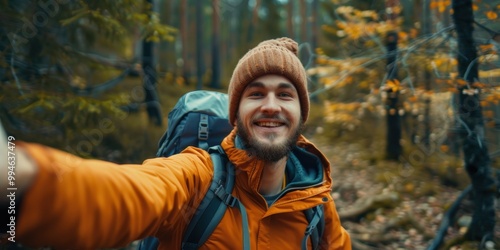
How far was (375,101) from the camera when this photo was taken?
7.68m

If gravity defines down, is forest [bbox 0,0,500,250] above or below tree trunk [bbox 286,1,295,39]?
below

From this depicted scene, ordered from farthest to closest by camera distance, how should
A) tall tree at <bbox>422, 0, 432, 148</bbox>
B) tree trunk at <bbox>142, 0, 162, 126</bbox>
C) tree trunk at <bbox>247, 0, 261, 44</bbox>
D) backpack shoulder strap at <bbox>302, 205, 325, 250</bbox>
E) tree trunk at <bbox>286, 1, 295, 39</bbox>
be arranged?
tree trunk at <bbox>247, 0, 261, 44</bbox> < tree trunk at <bbox>286, 1, 295, 39</bbox> < tree trunk at <bbox>142, 0, 162, 126</bbox> < tall tree at <bbox>422, 0, 432, 148</bbox> < backpack shoulder strap at <bbox>302, 205, 325, 250</bbox>

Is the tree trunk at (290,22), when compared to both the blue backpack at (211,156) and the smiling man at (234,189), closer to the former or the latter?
the blue backpack at (211,156)

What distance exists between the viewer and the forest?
13.2ft

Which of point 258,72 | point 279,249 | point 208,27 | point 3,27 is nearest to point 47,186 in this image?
point 279,249

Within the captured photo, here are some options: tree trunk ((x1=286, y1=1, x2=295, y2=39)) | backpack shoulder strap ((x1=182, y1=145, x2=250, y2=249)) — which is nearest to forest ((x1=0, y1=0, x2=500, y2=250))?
backpack shoulder strap ((x1=182, y1=145, x2=250, y2=249))

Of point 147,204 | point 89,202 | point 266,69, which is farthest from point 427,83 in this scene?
point 89,202

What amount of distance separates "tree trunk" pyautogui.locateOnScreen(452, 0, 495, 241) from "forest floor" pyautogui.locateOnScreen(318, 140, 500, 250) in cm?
29

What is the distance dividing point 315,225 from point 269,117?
A: 731 millimetres

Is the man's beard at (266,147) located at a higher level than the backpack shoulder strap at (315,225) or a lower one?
higher

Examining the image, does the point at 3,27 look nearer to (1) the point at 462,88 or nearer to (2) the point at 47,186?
(2) the point at 47,186

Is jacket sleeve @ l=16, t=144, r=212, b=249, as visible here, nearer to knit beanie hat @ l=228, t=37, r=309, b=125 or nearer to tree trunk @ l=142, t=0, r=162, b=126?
knit beanie hat @ l=228, t=37, r=309, b=125

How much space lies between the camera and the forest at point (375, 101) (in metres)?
4.03

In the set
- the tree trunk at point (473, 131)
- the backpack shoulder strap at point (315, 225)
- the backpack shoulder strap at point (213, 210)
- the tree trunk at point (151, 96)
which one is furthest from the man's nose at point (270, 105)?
the tree trunk at point (151, 96)
